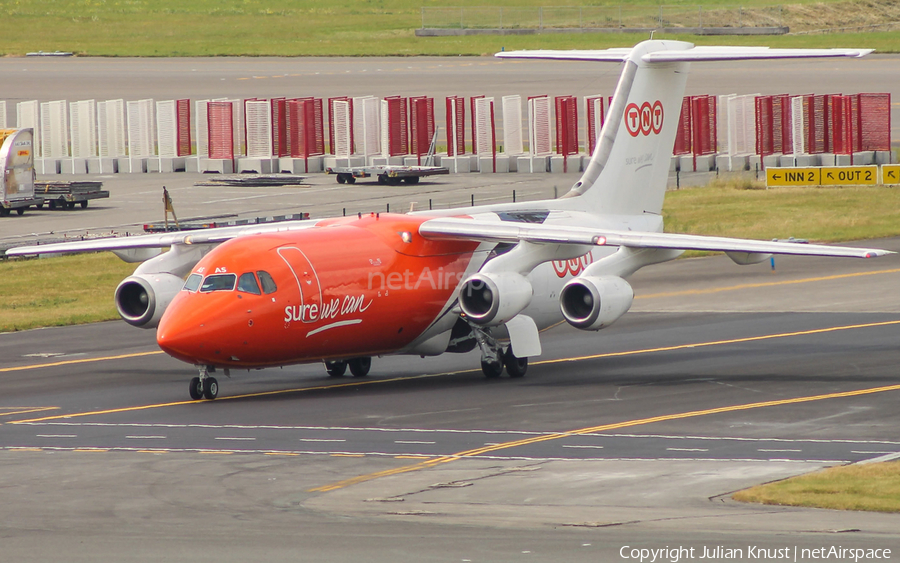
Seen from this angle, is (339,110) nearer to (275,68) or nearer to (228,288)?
(275,68)

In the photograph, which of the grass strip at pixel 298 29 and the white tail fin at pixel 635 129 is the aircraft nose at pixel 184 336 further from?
the grass strip at pixel 298 29

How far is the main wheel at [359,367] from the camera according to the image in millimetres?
32656

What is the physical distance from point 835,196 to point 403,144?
24745 mm

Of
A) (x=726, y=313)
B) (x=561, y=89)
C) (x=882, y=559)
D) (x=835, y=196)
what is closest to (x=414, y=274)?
(x=726, y=313)

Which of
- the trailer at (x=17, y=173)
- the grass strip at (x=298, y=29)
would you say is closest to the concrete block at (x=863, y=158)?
the trailer at (x=17, y=173)

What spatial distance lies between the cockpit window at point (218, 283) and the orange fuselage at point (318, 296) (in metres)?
0.03

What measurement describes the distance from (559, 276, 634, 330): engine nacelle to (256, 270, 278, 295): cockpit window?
6138 millimetres

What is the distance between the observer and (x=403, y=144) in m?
75.8

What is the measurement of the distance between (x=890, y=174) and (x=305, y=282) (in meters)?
40.3

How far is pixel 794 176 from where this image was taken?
62.8 meters

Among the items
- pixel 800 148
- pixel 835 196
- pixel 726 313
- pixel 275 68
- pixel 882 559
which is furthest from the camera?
pixel 275 68

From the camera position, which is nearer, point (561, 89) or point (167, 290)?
point (167, 290)

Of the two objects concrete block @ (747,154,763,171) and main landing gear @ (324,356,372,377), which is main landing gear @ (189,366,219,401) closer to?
main landing gear @ (324,356,372,377)

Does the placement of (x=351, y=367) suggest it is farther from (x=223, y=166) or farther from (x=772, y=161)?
(x=223, y=166)
